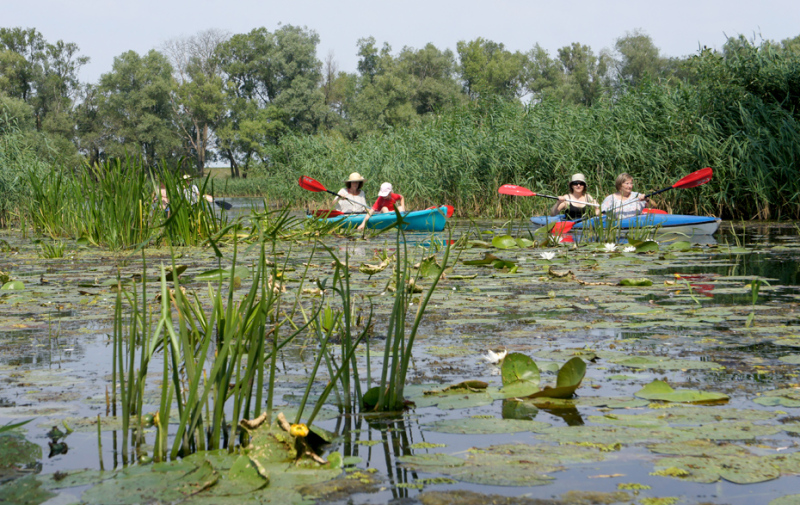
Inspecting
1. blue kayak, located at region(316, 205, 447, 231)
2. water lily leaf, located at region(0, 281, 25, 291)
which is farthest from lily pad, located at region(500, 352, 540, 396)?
blue kayak, located at region(316, 205, 447, 231)

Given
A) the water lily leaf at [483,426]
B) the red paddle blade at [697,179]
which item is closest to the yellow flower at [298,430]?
the water lily leaf at [483,426]

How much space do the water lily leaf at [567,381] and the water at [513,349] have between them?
54mm

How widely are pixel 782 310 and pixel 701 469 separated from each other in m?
2.02

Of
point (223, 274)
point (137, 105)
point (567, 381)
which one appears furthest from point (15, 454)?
point (137, 105)

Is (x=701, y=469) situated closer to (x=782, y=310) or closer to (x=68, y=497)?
(x=68, y=497)

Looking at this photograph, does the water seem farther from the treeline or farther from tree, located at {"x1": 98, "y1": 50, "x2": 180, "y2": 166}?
tree, located at {"x1": 98, "y1": 50, "x2": 180, "y2": 166}

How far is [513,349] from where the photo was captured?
95.6 inches

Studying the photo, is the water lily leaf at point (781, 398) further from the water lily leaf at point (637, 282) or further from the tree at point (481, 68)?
the tree at point (481, 68)

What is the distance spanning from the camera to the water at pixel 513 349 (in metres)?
1.40

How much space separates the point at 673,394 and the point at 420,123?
1465 cm

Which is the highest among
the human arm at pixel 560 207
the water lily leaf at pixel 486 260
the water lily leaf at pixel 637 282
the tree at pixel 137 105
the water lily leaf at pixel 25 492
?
the tree at pixel 137 105

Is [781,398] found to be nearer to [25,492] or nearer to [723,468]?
[723,468]

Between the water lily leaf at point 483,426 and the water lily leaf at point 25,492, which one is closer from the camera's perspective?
the water lily leaf at point 25,492

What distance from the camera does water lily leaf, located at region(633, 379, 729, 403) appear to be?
1.74 metres
